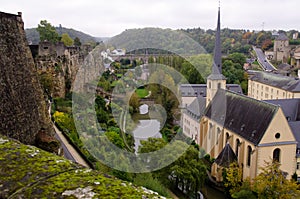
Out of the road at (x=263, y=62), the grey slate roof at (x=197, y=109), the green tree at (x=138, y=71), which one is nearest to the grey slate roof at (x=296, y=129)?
the grey slate roof at (x=197, y=109)

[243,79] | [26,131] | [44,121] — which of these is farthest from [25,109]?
[243,79]

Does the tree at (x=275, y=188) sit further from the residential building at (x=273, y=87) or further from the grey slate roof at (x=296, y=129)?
the residential building at (x=273, y=87)

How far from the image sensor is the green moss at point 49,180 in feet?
7.13

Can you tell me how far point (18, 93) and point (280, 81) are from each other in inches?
1569

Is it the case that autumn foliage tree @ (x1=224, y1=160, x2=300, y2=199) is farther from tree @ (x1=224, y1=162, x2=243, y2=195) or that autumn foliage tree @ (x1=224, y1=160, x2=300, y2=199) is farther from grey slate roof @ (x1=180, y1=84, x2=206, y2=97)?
grey slate roof @ (x1=180, y1=84, x2=206, y2=97)

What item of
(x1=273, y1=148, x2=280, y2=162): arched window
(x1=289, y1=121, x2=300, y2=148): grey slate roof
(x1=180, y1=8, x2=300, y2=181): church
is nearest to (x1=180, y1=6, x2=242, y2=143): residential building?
(x1=180, y1=8, x2=300, y2=181): church

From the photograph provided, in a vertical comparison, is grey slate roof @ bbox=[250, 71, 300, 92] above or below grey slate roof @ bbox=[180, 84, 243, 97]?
above

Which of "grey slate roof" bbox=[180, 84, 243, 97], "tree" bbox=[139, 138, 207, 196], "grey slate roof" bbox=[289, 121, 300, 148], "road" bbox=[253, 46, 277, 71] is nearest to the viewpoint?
"tree" bbox=[139, 138, 207, 196]

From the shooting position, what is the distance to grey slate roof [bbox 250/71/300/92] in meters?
39.7

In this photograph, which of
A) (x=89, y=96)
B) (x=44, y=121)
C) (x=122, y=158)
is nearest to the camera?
(x=44, y=121)

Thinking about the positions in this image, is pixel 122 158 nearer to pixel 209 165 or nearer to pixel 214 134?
pixel 209 165

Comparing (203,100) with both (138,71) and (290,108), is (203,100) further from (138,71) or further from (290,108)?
(138,71)

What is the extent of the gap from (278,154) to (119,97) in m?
19.3

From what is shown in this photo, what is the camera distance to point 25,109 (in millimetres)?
9820
